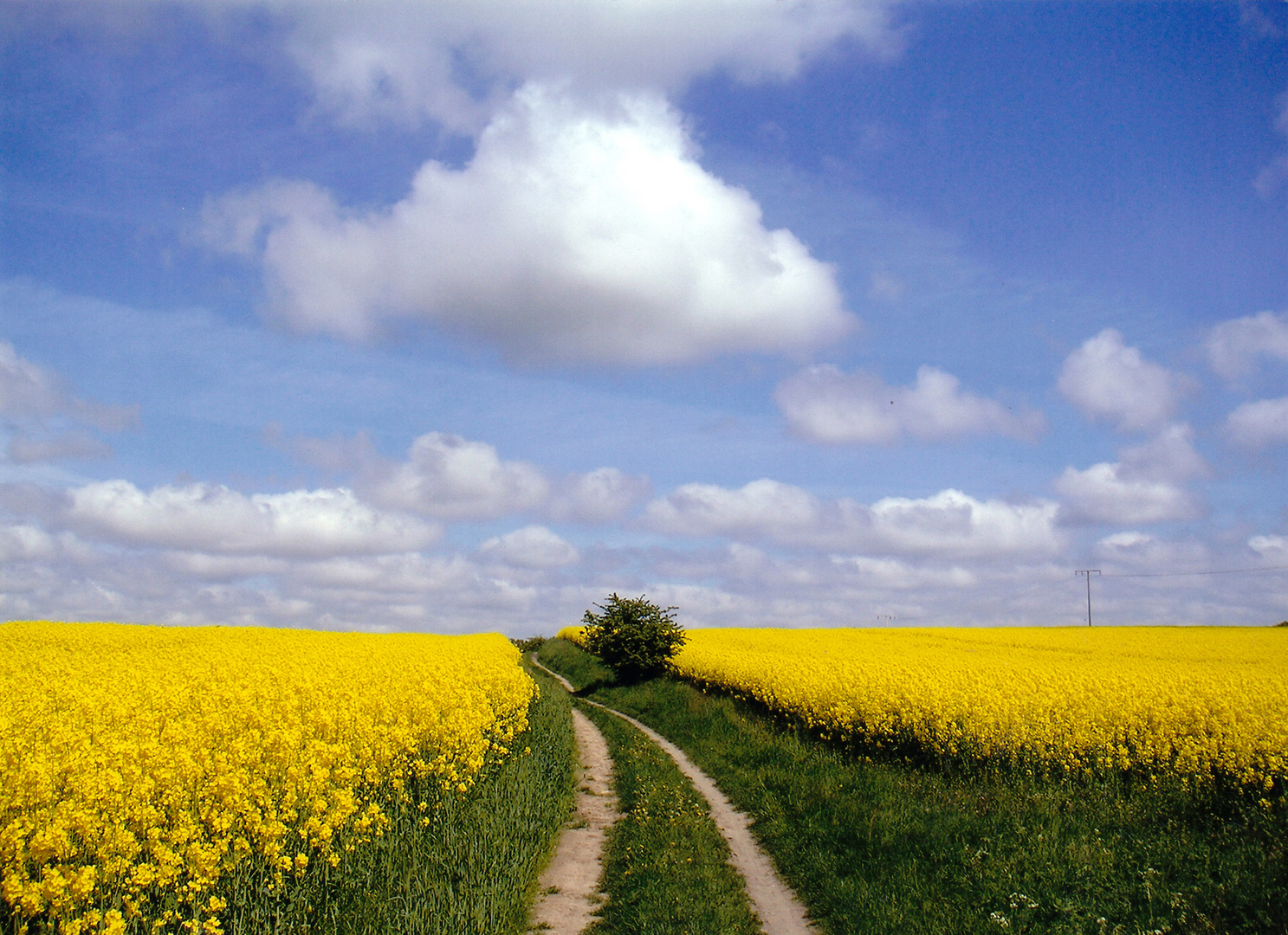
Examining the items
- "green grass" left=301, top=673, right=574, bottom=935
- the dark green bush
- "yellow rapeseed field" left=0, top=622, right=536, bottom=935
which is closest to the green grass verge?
"green grass" left=301, top=673, right=574, bottom=935

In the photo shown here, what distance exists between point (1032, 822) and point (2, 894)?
10.8 m

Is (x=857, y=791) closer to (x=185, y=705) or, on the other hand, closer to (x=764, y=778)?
(x=764, y=778)

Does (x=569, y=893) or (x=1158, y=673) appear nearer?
(x=569, y=893)

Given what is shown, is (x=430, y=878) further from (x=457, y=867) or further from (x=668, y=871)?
(x=668, y=871)

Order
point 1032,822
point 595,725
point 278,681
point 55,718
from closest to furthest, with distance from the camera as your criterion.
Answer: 1. point 55,718
2. point 1032,822
3. point 278,681
4. point 595,725

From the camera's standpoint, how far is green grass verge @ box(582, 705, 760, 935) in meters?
8.23

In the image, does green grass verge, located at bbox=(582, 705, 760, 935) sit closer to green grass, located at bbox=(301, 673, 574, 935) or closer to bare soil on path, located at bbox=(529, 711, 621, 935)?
bare soil on path, located at bbox=(529, 711, 621, 935)

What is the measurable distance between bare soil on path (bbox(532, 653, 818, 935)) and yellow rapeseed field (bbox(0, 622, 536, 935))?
2.60 meters

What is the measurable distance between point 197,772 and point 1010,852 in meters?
8.87

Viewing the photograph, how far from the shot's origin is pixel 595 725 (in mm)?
23266

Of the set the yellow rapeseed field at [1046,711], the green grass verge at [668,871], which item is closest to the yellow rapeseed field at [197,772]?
the green grass verge at [668,871]

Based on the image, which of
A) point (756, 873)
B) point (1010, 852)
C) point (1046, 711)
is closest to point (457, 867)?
point (756, 873)

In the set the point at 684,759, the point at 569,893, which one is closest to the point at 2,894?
the point at 569,893

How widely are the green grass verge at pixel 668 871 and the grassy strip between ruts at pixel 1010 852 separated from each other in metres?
0.83
